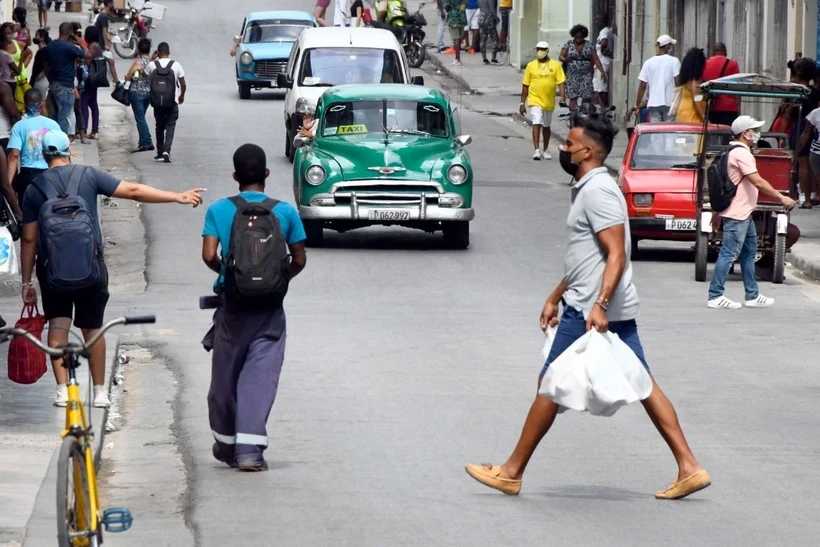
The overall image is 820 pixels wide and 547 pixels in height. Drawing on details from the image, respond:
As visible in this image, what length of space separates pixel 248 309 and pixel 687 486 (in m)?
2.41

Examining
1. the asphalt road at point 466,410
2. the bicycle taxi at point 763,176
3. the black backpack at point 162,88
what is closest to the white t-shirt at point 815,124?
the bicycle taxi at point 763,176

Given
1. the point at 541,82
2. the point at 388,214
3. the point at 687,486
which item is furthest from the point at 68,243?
the point at 541,82

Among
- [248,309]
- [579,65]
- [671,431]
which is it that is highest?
[579,65]

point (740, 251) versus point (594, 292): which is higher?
point (594, 292)

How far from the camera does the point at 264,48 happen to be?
123 feet

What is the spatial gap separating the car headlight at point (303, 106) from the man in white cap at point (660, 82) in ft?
16.5

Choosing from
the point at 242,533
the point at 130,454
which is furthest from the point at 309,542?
the point at 130,454

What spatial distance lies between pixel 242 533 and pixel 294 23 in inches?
1295

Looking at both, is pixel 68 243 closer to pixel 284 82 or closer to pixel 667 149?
pixel 667 149

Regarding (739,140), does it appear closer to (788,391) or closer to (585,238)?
(788,391)

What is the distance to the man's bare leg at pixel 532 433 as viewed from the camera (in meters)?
8.30

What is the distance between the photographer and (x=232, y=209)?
9.09 metres

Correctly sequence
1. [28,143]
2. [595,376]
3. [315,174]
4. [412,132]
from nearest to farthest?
[595,376]
[28,143]
[315,174]
[412,132]

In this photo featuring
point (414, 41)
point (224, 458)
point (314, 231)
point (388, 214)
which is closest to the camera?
point (224, 458)
